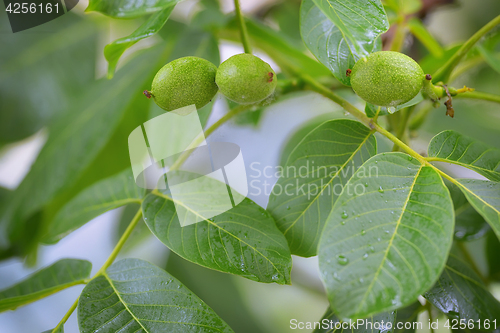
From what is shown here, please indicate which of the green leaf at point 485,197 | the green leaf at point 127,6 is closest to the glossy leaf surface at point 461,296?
the green leaf at point 485,197

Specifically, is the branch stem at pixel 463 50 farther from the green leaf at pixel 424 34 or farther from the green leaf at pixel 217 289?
the green leaf at pixel 217 289

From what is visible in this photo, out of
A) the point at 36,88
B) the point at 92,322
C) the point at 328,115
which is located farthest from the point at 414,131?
the point at 36,88

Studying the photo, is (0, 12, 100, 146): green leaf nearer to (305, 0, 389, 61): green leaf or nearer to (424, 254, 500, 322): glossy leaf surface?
(305, 0, 389, 61): green leaf

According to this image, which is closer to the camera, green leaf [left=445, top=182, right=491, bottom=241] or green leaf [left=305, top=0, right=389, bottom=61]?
green leaf [left=305, top=0, right=389, bottom=61]

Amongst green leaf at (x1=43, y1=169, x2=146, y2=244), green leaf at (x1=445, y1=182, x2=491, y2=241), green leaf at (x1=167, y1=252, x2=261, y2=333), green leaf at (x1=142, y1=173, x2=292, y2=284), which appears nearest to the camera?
green leaf at (x1=142, y1=173, x2=292, y2=284)

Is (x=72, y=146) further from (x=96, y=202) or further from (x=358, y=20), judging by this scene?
(x=358, y=20)

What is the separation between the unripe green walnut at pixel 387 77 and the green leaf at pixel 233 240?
19cm

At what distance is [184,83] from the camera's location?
0.38 m

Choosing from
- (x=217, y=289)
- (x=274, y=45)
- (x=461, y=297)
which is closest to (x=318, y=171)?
(x=461, y=297)

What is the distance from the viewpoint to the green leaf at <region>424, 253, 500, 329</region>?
0.45m

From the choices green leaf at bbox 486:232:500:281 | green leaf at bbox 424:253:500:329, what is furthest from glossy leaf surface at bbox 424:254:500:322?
green leaf at bbox 486:232:500:281

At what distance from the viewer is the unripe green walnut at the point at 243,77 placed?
37 cm

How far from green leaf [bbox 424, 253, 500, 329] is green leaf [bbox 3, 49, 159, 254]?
2.14 ft

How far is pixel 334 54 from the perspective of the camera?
417 millimetres
